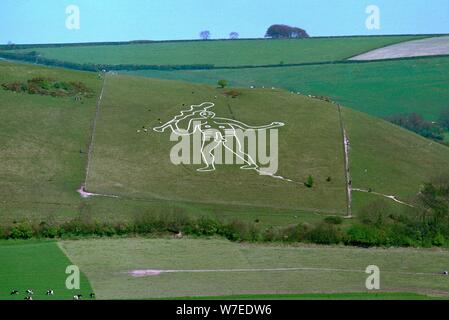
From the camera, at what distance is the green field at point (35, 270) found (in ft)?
139

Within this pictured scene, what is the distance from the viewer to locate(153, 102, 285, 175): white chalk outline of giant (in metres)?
72.5

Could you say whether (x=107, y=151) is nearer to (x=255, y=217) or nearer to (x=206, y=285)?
(x=255, y=217)

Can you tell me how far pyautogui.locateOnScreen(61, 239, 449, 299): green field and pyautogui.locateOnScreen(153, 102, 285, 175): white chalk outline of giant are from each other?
15758 mm

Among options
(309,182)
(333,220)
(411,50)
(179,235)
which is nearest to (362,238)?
(333,220)

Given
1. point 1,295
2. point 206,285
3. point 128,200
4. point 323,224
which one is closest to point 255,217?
point 323,224

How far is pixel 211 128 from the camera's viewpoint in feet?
251

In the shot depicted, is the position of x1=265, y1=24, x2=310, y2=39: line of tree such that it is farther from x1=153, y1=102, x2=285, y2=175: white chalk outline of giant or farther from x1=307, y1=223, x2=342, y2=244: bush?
x1=307, y1=223, x2=342, y2=244: bush

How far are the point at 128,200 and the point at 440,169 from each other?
27253 millimetres

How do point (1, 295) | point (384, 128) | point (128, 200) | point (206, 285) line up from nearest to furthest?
point (1, 295) < point (206, 285) < point (128, 200) < point (384, 128)

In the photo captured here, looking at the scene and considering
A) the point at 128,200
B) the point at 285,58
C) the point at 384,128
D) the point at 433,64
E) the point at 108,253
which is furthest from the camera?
the point at 285,58

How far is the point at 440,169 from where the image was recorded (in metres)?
77.2

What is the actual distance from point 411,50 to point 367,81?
1598cm

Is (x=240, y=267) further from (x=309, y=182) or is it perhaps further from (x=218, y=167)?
(x=218, y=167)

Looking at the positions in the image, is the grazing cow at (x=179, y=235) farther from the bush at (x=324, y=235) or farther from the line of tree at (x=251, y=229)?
the bush at (x=324, y=235)
